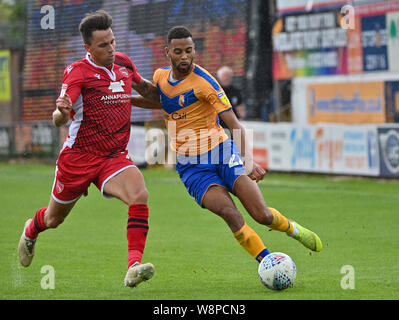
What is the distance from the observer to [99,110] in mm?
7031

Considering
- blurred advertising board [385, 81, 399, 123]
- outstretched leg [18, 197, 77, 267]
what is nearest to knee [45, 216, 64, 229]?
outstretched leg [18, 197, 77, 267]

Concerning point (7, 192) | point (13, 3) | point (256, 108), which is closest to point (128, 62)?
point (7, 192)

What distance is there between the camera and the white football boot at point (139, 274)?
6.21 m

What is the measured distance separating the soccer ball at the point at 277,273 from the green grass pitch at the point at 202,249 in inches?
3.1

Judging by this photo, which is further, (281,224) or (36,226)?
(36,226)

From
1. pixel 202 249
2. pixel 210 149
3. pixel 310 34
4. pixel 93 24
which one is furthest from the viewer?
pixel 310 34

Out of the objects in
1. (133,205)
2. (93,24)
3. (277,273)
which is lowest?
(277,273)

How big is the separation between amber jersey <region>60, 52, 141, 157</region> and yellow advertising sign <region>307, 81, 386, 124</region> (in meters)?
11.3

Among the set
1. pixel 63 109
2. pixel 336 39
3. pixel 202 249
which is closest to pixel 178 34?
pixel 63 109

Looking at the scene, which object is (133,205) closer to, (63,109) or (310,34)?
(63,109)

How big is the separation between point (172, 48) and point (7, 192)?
379 inches

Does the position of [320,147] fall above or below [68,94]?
below

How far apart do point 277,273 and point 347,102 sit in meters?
12.3

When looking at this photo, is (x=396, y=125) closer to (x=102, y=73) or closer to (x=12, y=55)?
(x=102, y=73)
